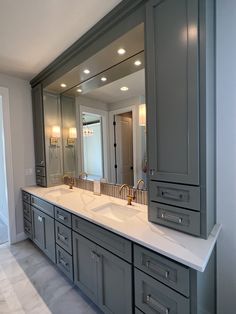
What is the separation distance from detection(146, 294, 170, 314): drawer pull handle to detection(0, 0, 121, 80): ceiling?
2133mm

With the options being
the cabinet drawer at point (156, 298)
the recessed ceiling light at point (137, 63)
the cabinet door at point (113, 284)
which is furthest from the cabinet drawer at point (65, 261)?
the recessed ceiling light at point (137, 63)

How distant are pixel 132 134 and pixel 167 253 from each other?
4.15 ft

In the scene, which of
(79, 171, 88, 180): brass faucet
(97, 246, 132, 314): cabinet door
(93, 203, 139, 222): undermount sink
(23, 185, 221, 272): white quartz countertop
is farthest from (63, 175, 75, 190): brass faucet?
(97, 246, 132, 314): cabinet door

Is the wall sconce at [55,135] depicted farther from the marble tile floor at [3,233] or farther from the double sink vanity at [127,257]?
the marble tile floor at [3,233]

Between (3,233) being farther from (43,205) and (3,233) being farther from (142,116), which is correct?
(142,116)

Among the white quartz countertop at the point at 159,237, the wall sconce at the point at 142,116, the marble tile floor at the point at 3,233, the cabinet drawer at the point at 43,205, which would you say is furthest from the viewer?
the marble tile floor at the point at 3,233

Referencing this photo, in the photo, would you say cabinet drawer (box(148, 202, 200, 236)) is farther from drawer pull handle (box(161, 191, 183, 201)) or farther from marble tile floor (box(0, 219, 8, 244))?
marble tile floor (box(0, 219, 8, 244))

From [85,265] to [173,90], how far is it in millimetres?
1621

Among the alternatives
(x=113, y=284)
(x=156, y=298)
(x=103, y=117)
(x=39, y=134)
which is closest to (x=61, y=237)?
(x=113, y=284)

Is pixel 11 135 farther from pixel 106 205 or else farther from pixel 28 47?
pixel 106 205

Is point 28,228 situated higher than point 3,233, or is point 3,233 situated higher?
point 28,228

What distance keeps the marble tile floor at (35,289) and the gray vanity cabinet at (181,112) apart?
125 centimetres

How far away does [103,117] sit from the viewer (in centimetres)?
230

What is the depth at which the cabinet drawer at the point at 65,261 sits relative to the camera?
1843 mm
